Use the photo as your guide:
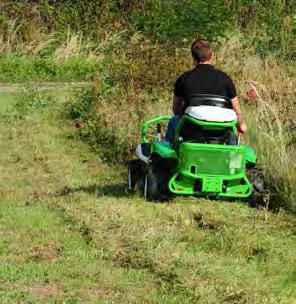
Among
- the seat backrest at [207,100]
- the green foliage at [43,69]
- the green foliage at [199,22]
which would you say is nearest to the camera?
the seat backrest at [207,100]

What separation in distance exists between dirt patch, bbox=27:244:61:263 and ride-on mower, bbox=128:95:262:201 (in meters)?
1.71

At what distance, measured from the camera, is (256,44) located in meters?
16.0

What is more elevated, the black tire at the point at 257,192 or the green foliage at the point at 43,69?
the black tire at the point at 257,192

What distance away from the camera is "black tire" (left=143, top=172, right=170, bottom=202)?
805 centimetres

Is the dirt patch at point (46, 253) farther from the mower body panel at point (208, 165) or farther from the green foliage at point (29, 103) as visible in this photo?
the green foliage at point (29, 103)

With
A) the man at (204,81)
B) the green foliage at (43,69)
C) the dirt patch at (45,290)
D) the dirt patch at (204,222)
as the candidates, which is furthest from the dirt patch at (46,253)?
the green foliage at (43,69)

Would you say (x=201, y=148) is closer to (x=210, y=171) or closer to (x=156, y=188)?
(x=210, y=171)

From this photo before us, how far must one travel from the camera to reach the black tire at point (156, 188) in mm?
8055

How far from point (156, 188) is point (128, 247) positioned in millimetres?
1673

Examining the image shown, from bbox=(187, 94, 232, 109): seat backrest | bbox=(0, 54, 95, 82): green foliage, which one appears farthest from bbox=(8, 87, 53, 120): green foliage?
bbox=(187, 94, 232, 109): seat backrest

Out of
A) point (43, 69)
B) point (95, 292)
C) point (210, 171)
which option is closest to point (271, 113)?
point (210, 171)

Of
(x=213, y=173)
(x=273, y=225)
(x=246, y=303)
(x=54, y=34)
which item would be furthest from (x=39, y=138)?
(x=54, y=34)

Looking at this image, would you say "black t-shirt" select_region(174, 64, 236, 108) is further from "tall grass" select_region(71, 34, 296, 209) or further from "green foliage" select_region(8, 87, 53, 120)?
"green foliage" select_region(8, 87, 53, 120)

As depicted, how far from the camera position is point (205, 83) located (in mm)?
8109
